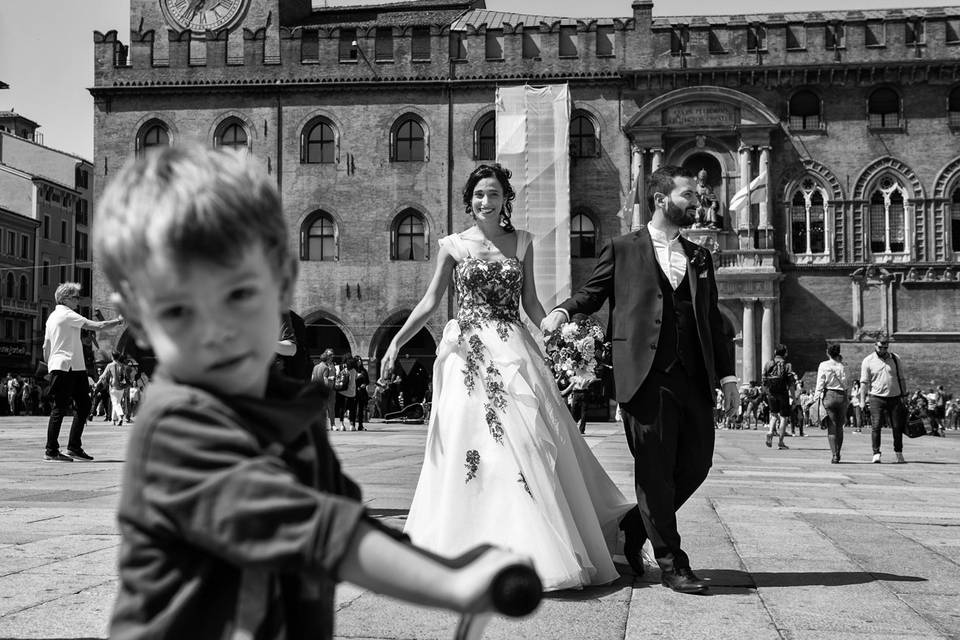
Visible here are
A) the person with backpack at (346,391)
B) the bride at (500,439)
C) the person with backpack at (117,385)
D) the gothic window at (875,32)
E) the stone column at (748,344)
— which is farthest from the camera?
the gothic window at (875,32)

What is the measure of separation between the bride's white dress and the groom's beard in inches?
31.4

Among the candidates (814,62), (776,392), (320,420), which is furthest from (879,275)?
(320,420)

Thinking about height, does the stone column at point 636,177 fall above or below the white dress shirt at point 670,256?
above

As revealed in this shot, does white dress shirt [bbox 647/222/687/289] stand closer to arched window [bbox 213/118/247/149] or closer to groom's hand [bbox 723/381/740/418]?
groom's hand [bbox 723/381/740/418]

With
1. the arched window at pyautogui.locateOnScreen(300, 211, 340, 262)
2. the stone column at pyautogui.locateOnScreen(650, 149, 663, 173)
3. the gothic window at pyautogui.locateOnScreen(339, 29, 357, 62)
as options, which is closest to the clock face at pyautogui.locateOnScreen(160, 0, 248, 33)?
the gothic window at pyautogui.locateOnScreen(339, 29, 357, 62)

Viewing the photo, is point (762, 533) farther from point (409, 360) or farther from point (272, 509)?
point (409, 360)

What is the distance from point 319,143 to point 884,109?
62.2ft

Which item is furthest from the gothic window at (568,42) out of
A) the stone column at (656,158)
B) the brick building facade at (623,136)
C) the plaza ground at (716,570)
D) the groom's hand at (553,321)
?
the groom's hand at (553,321)

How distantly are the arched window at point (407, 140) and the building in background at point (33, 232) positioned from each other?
86.9ft

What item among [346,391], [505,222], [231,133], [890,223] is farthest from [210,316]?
[231,133]

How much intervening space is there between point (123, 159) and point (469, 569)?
1641 inches

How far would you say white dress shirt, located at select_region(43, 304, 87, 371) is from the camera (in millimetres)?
12008

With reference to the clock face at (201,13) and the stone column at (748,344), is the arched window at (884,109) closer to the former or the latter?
the stone column at (748,344)

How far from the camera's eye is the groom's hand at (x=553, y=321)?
17.1 feet
